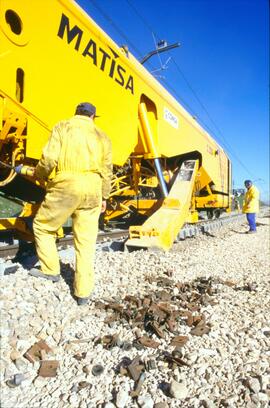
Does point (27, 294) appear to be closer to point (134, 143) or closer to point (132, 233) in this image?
point (132, 233)

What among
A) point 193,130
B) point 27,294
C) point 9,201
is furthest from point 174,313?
point 193,130

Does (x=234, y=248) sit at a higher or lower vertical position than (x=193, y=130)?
lower

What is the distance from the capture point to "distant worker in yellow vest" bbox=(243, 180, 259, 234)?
1204 cm

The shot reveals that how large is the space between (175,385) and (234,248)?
5722mm

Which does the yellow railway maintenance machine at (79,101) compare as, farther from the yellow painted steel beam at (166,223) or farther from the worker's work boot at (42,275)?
the worker's work boot at (42,275)

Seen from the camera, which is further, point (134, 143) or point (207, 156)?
point (207, 156)

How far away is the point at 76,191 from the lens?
307 centimetres

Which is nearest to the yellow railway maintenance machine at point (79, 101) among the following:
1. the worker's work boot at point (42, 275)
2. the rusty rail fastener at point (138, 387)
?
the worker's work boot at point (42, 275)

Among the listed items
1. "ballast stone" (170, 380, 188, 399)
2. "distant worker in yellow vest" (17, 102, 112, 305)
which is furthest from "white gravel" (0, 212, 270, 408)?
"distant worker in yellow vest" (17, 102, 112, 305)

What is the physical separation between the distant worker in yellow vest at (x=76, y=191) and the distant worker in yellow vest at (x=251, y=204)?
9700 millimetres

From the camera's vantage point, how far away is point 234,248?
24.5 feet

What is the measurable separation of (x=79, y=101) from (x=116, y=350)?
10.5ft

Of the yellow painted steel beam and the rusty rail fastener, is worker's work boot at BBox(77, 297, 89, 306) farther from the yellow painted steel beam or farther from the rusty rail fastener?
the yellow painted steel beam

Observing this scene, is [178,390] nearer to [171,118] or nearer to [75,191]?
[75,191]
